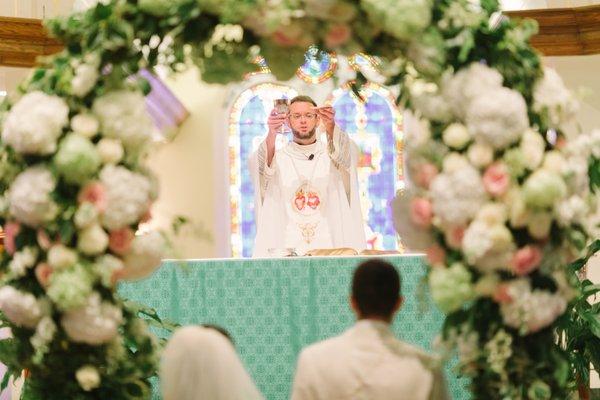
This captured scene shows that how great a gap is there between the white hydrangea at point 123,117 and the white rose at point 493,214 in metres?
1.42

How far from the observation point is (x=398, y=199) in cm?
558

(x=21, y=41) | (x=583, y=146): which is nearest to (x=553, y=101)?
(x=583, y=146)

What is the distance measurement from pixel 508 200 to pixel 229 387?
4.30 feet

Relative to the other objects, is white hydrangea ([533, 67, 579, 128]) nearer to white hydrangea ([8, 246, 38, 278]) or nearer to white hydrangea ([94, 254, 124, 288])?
white hydrangea ([94, 254, 124, 288])

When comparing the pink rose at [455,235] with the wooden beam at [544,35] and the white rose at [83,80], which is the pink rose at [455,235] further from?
the wooden beam at [544,35]

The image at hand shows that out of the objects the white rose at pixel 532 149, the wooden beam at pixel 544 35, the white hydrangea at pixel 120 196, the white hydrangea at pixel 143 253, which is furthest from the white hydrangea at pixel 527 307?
the wooden beam at pixel 544 35

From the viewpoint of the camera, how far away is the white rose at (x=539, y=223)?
512 centimetres

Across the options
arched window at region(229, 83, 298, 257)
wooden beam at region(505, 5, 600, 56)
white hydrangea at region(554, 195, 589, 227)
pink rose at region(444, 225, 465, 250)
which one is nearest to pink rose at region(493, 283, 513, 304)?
pink rose at region(444, 225, 465, 250)

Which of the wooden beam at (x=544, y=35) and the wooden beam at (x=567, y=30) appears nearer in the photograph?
the wooden beam at (x=544, y=35)

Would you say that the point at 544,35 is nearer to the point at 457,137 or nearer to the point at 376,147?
the point at 376,147

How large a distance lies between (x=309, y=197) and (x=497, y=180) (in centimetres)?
623

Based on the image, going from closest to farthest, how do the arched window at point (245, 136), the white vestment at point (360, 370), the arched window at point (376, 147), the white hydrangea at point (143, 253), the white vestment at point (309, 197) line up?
the white vestment at point (360, 370)
the white hydrangea at point (143, 253)
the white vestment at point (309, 197)
the arched window at point (376, 147)
the arched window at point (245, 136)

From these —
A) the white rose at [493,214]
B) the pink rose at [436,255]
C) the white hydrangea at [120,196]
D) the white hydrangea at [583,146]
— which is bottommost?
the pink rose at [436,255]

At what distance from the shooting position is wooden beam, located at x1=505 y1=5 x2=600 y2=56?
1291 cm
